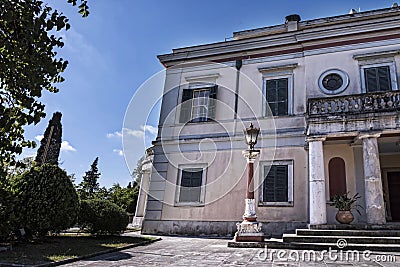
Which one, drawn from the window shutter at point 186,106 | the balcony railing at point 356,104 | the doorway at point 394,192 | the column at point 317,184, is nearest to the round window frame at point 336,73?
the balcony railing at point 356,104

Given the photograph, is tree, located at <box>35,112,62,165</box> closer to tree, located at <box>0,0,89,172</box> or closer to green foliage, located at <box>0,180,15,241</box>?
green foliage, located at <box>0,180,15,241</box>

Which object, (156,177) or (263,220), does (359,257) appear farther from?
(156,177)

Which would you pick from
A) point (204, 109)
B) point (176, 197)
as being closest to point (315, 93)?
point (204, 109)

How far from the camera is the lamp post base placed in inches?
316

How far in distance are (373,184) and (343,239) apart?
6.39ft

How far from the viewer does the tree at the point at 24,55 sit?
2.62 m

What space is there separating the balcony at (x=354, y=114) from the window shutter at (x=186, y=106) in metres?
5.53

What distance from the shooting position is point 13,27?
9.21ft

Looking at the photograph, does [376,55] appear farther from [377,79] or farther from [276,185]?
[276,185]

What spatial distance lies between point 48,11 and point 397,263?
6471 mm

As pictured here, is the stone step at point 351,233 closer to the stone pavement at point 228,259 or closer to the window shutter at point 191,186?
the stone pavement at point 228,259

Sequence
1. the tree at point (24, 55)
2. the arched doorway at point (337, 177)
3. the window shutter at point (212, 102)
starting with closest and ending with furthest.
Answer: the tree at point (24, 55), the arched doorway at point (337, 177), the window shutter at point (212, 102)

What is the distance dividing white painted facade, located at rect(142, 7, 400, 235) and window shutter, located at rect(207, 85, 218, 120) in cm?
6

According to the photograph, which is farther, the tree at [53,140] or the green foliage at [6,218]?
the tree at [53,140]
